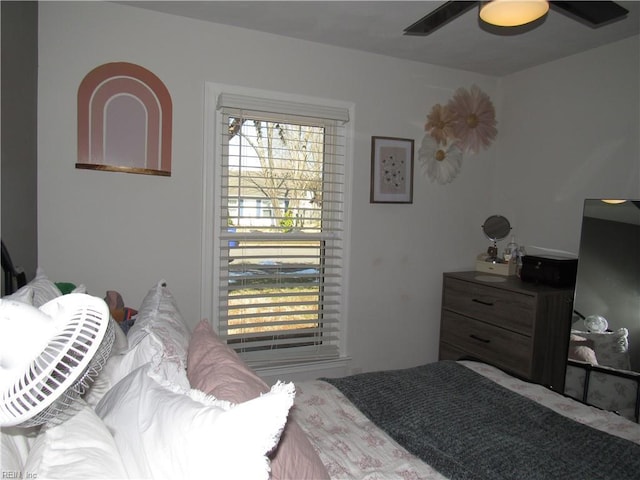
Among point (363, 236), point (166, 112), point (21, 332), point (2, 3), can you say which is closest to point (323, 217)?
point (363, 236)

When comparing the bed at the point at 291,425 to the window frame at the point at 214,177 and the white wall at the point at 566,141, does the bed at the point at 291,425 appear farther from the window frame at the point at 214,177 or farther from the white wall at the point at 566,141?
the white wall at the point at 566,141

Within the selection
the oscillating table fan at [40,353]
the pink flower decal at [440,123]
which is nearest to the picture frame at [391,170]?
the pink flower decal at [440,123]

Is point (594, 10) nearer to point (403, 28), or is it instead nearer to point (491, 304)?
point (403, 28)

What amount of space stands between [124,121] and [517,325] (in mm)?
2665

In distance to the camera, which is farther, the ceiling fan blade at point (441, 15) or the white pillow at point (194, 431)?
the ceiling fan blade at point (441, 15)

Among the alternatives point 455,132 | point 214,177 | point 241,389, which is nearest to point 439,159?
point 455,132

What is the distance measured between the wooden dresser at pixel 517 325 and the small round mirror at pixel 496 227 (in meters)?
0.41

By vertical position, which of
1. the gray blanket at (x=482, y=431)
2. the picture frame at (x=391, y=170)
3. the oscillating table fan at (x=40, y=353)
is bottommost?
the gray blanket at (x=482, y=431)

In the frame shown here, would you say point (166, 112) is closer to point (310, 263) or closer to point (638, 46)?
point (310, 263)

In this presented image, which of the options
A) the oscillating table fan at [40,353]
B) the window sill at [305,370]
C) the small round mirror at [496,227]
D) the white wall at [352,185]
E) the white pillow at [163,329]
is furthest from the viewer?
the small round mirror at [496,227]

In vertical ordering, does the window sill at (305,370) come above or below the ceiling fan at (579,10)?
below

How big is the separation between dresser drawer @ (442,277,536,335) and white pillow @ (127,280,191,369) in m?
2.04

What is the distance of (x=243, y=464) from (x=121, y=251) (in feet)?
6.73

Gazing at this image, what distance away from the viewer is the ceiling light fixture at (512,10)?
1.57 metres
